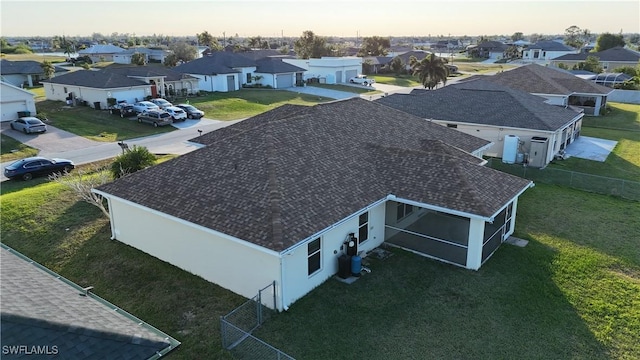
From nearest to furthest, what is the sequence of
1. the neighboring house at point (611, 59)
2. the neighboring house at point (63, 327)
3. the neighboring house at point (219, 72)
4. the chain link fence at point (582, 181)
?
the neighboring house at point (63, 327) → the chain link fence at point (582, 181) → the neighboring house at point (219, 72) → the neighboring house at point (611, 59)

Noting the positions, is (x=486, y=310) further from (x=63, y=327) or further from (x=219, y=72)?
(x=219, y=72)

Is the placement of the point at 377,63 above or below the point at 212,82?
above

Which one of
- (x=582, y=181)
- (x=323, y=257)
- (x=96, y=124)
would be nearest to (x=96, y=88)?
(x=96, y=124)

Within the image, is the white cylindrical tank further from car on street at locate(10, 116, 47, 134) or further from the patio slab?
car on street at locate(10, 116, 47, 134)

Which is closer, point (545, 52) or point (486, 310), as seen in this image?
point (486, 310)

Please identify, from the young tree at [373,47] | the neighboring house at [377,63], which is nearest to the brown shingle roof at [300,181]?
the neighboring house at [377,63]

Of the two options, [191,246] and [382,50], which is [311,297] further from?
[382,50]

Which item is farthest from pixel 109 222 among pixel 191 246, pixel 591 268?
pixel 591 268

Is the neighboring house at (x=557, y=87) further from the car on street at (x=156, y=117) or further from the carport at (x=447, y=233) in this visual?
the car on street at (x=156, y=117)
